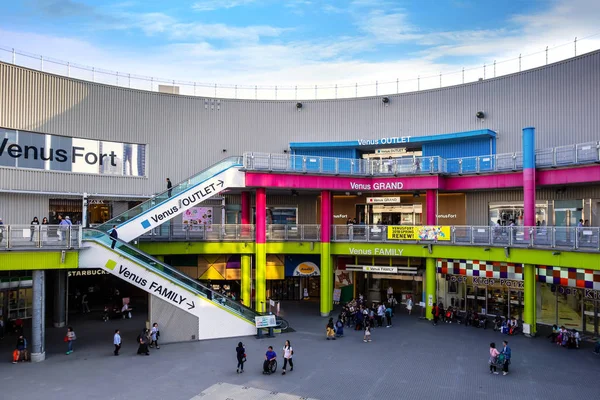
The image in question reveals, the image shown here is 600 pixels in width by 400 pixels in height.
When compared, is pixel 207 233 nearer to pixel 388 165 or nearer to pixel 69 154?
pixel 69 154

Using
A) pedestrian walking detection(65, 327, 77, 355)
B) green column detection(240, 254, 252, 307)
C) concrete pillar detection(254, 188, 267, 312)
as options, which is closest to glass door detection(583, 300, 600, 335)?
concrete pillar detection(254, 188, 267, 312)

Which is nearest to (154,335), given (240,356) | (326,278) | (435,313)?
(240,356)

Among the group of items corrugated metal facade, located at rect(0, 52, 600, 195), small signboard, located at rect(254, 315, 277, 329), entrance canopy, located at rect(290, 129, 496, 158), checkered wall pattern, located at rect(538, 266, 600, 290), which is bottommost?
small signboard, located at rect(254, 315, 277, 329)

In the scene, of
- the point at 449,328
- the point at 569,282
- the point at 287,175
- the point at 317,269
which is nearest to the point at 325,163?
the point at 287,175

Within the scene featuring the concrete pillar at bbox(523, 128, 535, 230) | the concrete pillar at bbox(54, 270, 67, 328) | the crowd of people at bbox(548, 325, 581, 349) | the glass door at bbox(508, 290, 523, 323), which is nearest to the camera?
the crowd of people at bbox(548, 325, 581, 349)

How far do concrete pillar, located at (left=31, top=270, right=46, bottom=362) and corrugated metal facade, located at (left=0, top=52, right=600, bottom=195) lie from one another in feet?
29.7

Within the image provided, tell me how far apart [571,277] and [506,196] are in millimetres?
8637

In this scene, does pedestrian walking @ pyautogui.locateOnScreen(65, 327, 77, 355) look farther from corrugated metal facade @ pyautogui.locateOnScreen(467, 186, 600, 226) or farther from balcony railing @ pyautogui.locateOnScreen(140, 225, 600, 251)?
corrugated metal facade @ pyautogui.locateOnScreen(467, 186, 600, 226)

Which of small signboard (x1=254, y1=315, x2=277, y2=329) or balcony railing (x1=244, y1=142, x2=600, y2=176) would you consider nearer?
small signboard (x1=254, y1=315, x2=277, y2=329)

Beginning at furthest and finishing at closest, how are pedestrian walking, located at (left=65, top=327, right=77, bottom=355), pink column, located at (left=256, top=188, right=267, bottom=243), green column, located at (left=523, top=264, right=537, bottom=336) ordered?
pink column, located at (left=256, top=188, right=267, bottom=243) < green column, located at (left=523, top=264, right=537, bottom=336) < pedestrian walking, located at (left=65, top=327, right=77, bottom=355)

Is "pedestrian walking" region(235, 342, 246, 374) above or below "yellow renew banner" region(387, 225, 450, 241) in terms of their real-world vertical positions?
below

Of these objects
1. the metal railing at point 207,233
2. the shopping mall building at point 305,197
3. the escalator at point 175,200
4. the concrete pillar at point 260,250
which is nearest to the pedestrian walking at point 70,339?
the shopping mall building at point 305,197

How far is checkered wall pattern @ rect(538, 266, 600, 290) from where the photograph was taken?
73.2 feet

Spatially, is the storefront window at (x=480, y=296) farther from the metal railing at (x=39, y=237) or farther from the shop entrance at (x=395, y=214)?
the metal railing at (x=39, y=237)
